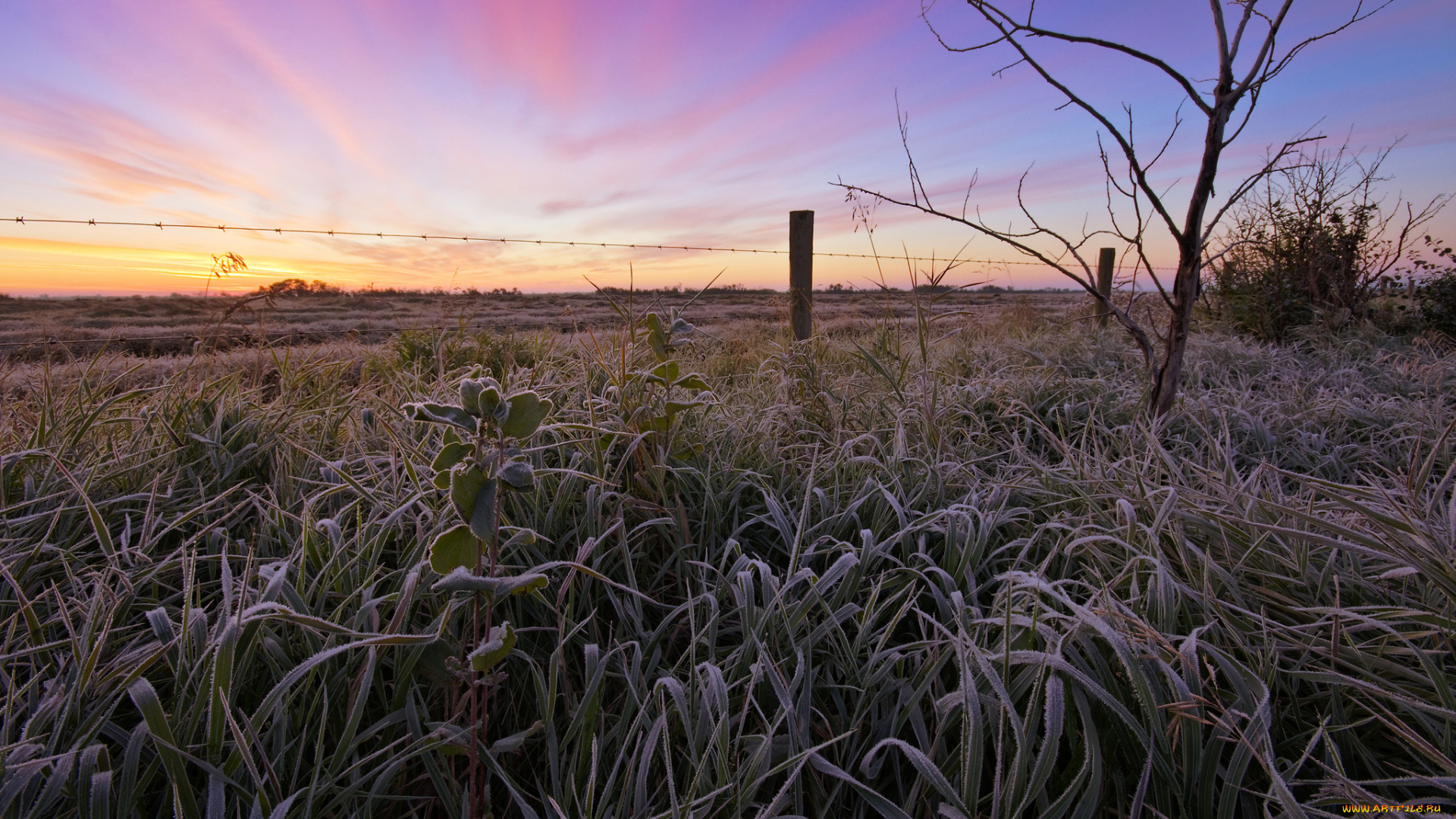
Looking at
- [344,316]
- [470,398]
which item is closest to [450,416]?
[470,398]

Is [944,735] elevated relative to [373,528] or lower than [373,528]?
lower

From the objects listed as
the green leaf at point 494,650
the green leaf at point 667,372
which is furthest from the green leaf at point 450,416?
the green leaf at point 667,372

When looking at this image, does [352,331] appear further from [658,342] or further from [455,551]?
[455,551]

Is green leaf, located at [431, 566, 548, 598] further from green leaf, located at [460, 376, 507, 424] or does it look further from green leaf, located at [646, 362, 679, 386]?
green leaf, located at [646, 362, 679, 386]

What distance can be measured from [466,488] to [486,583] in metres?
0.15

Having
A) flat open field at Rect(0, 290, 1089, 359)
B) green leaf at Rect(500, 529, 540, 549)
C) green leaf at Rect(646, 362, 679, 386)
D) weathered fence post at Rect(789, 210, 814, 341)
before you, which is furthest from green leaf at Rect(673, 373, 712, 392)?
weathered fence post at Rect(789, 210, 814, 341)

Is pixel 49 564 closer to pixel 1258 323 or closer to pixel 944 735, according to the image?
pixel 944 735

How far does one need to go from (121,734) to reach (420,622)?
463 mm

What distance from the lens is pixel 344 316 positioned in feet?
39.4

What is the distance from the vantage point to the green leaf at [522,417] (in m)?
0.91

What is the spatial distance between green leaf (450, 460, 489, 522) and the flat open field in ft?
4.30

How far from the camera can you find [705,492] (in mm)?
1749

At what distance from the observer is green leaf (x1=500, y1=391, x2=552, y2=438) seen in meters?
0.91

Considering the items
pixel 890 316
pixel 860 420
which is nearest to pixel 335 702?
pixel 860 420
